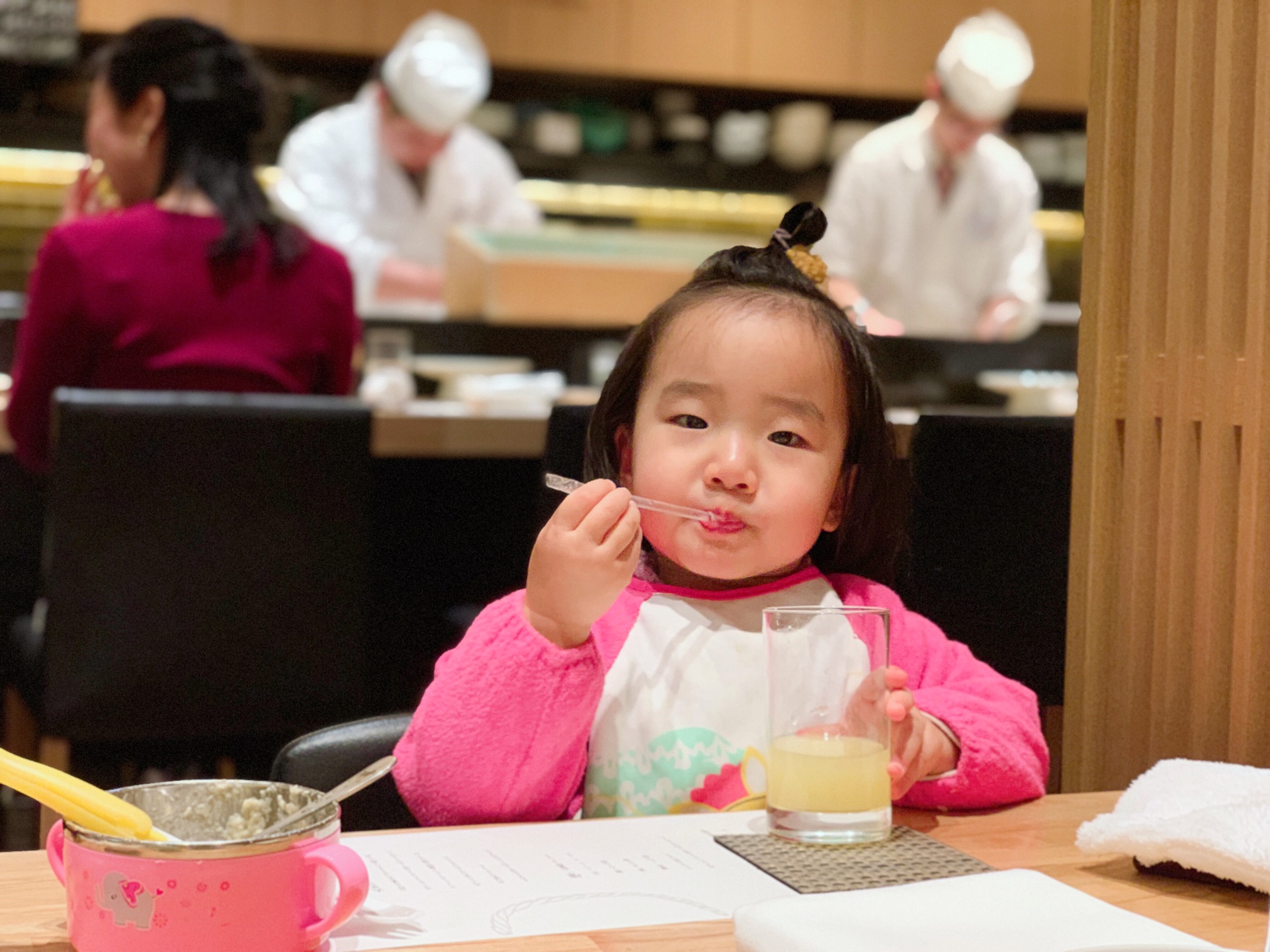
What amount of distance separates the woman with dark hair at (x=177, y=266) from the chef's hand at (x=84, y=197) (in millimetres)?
222

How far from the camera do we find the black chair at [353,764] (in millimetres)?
1085

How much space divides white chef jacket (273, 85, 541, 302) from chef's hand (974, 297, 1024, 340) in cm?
156

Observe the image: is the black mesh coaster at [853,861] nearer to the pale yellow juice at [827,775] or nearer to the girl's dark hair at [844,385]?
the pale yellow juice at [827,775]

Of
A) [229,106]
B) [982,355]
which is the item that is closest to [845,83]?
[982,355]

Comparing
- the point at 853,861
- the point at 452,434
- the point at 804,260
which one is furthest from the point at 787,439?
the point at 452,434

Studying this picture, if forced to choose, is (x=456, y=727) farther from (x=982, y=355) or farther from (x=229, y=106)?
(x=982, y=355)

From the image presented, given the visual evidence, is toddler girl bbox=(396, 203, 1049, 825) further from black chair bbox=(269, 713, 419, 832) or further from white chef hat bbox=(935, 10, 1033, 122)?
white chef hat bbox=(935, 10, 1033, 122)

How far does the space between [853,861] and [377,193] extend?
4327mm

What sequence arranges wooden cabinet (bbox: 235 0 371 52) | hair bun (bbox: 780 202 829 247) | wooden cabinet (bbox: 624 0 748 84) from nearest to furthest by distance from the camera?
hair bun (bbox: 780 202 829 247), wooden cabinet (bbox: 235 0 371 52), wooden cabinet (bbox: 624 0 748 84)

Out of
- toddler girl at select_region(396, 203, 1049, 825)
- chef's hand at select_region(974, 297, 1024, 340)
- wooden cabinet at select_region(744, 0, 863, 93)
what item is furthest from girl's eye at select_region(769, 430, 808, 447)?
wooden cabinet at select_region(744, 0, 863, 93)

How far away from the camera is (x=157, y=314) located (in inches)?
89.0

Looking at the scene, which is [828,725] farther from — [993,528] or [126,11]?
[126,11]

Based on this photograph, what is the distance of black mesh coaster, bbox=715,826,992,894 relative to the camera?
807 millimetres

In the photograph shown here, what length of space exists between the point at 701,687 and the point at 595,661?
0.51 feet
